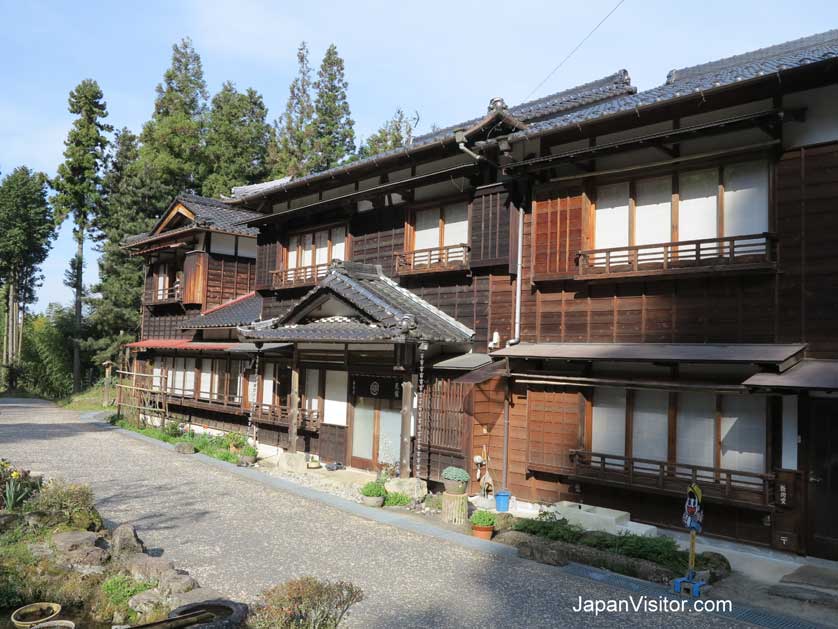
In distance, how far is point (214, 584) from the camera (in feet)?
28.2

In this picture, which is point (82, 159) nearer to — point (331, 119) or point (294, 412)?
point (331, 119)

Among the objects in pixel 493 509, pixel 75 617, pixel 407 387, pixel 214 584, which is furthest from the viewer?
pixel 407 387

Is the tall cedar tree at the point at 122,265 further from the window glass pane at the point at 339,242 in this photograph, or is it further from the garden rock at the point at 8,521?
the garden rock at the point at 8,521

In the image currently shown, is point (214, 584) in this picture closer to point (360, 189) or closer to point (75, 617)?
point (75, 617)

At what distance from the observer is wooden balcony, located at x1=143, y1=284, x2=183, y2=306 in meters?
27.9

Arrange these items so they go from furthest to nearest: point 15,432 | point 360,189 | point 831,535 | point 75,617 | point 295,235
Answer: point 15,432
point 295,235
point 360,189
point 831,535
point 75,617

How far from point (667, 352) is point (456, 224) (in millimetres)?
6611

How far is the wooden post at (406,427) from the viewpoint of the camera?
14.2m

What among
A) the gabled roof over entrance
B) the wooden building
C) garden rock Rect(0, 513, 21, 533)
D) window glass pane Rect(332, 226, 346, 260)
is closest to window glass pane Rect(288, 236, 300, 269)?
window glass pane Rect(332, 226, 346, 260)

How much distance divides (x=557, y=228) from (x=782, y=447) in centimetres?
579

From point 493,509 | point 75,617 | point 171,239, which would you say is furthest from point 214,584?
point 171,239

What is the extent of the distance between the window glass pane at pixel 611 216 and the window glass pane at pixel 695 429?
3267mm

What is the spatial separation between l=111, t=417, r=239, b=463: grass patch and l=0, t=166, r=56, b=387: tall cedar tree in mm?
26665

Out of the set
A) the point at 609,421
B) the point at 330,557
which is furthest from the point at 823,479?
the point at 330,557
